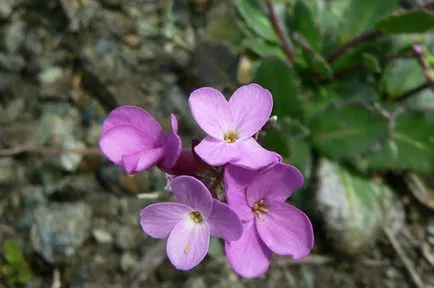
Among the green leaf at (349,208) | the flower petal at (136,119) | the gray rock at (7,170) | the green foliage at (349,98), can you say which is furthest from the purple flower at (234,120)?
the gray rock at (7,170)

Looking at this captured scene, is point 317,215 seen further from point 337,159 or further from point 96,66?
point 96,66

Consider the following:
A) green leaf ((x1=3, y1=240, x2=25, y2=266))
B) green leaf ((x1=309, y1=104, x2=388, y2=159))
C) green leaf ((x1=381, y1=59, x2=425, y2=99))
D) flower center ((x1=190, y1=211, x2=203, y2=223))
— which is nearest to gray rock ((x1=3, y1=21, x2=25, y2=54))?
green leaf ((x1=3, y1=240, x2=25, y2=266))

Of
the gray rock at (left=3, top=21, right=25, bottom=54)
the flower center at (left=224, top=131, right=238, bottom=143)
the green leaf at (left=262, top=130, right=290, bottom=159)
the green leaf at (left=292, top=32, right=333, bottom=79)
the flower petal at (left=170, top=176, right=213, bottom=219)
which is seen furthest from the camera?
the gray rock at (left=3, top=21, right=25, bottom=54)

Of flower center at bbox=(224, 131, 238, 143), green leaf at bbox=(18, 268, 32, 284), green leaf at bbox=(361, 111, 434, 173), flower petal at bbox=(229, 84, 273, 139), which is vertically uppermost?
flower petal at bbox=(229, 84, 273, 139)

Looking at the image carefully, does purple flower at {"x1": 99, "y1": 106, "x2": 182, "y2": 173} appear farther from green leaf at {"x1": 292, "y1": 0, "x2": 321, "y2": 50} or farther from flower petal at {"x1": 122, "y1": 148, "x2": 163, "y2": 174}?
green leaf at {"x1": 292, "y1": 0, "x2": 321, "y2": 50}

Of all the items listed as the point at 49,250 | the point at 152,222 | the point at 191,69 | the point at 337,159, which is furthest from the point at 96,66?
the point at 152,222

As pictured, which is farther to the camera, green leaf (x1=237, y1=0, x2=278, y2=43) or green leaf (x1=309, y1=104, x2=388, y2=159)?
green leaf (x1=237, y1=0, x2=278, y2=43)
